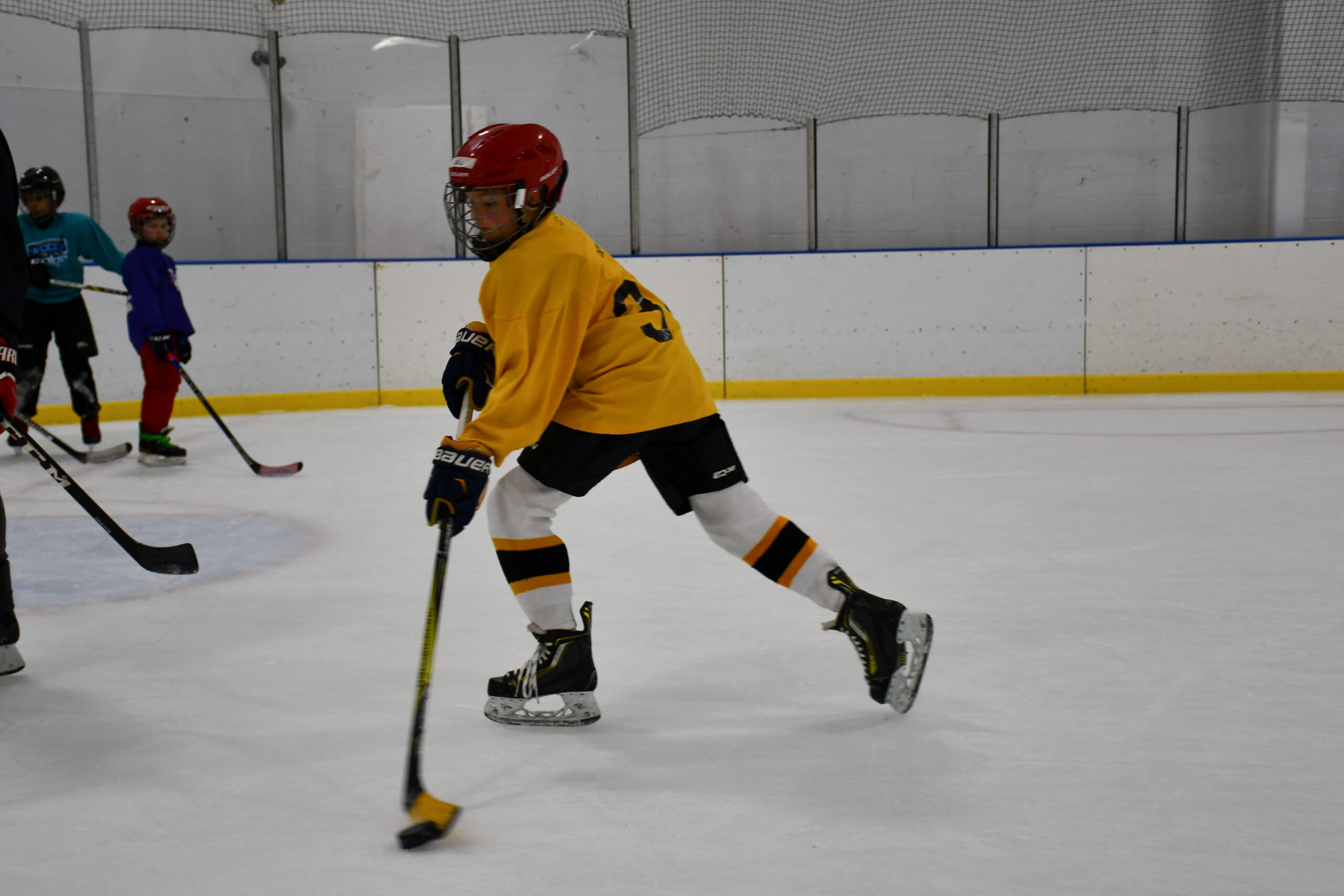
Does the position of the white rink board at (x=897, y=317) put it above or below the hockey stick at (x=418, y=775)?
above

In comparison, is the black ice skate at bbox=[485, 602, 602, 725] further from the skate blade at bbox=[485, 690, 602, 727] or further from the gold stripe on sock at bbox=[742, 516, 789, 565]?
the gold stripe on sock at bbox=[742, 516, 789, 565]

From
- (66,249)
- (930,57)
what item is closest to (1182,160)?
(930,57)

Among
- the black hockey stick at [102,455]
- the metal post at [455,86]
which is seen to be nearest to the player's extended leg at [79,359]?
the black hockey stick at [102,455]

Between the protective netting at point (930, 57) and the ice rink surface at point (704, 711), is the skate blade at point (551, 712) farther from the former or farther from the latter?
the protective netting at point (930, 57)

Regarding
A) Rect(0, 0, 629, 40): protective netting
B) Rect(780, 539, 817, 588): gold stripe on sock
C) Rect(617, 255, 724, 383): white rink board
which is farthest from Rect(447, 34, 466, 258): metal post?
Rect(780, 539, 817, 588): gold stripe on sock

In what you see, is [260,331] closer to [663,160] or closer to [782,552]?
[663,160]

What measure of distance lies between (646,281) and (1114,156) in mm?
3543

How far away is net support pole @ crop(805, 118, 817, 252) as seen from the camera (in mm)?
7246

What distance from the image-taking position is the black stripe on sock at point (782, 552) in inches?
66.0

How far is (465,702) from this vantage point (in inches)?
69.8

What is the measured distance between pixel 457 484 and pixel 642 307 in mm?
389

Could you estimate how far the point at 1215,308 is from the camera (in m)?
6.53

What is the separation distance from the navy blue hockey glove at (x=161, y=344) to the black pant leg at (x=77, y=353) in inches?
22.3

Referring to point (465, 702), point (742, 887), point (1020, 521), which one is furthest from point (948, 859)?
point (1020, 521)
